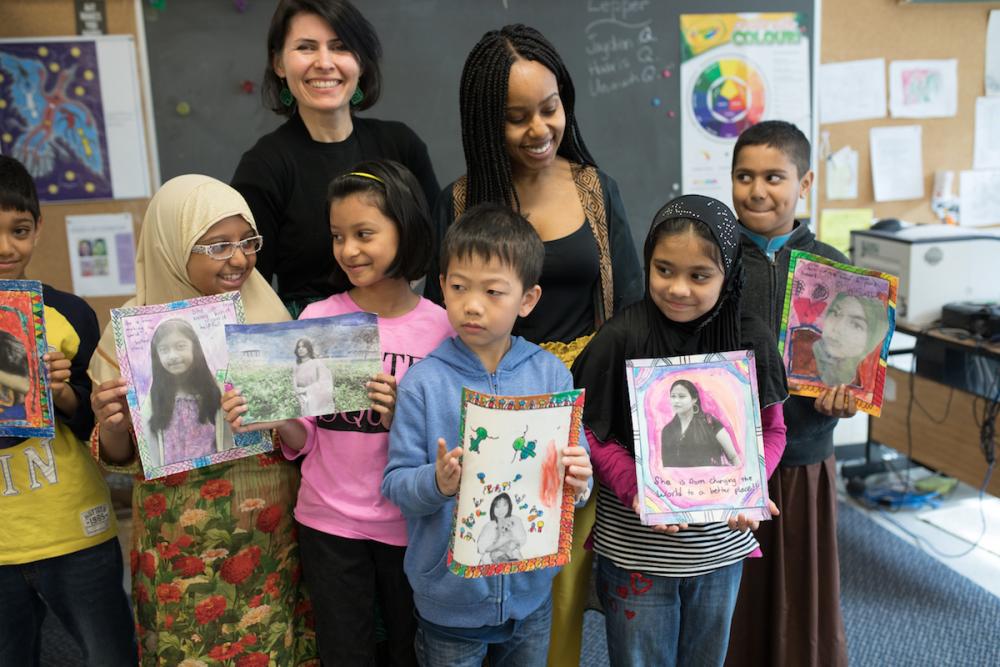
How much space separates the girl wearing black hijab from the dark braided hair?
13.9 inches

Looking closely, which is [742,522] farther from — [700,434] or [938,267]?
[938,267]

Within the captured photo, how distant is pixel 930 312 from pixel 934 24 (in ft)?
4.86

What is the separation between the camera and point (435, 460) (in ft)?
4.65

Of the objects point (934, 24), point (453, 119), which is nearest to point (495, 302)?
point (453, 119)

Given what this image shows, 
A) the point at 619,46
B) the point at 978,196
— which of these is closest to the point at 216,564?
the point at 619,46

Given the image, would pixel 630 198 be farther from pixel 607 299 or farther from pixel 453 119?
pixel 607 299

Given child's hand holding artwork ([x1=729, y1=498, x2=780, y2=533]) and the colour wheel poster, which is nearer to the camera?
child's hand holding artwork ([x1=729, y1=498, x2=780, y2=533])

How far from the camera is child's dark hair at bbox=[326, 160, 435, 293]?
4.97 feet

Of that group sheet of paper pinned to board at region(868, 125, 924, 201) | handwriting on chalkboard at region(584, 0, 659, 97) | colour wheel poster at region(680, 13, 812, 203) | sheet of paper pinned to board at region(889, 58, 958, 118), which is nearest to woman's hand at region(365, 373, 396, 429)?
handwriting on chalkboard at region(584, 0, 659, 97)

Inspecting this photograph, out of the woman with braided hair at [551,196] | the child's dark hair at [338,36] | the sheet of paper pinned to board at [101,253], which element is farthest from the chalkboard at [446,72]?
the woman with braided hair at [551,196]

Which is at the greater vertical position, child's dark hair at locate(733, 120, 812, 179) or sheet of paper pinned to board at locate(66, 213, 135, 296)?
child's dark hair at locate(733, 120, 812, 179)

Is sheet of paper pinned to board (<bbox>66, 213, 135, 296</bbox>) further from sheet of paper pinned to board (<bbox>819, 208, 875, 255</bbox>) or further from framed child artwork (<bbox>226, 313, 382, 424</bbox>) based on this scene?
sheet of paper pinned to board (<bbox>819, 208, 875, 255</bbox>)

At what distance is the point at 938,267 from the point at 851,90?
1061mm

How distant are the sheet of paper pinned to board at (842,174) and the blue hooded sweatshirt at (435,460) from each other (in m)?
2.72
